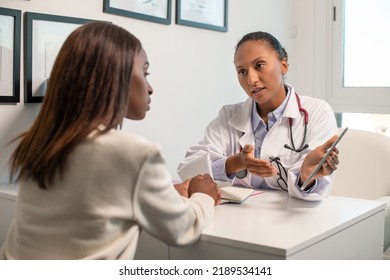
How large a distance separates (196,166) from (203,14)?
40.1 inches

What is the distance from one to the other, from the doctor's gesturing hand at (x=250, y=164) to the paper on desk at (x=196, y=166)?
0.08 meters

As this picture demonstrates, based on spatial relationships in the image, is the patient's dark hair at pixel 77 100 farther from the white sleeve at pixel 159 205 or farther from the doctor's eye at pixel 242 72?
the doctor's eye at pixel 242 72

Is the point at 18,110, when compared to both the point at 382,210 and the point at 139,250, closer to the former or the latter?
the point at 139,250

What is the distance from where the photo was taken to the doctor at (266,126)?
1.71 metres

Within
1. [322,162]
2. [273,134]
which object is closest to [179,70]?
[273,134]

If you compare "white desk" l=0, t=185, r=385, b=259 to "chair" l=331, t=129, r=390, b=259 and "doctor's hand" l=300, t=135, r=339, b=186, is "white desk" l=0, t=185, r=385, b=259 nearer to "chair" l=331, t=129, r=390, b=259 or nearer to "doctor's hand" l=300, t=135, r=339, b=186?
"doctor's hand" l=300, t=135, r=339, b=186

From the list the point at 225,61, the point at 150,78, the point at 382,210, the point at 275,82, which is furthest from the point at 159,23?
the point at 382,210

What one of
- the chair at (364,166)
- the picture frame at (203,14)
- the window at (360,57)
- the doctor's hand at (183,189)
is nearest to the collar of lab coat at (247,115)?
the doctor's hand at (183,189)

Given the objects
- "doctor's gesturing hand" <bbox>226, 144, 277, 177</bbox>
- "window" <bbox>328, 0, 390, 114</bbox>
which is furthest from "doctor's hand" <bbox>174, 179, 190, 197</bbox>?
"window" <bbox>328, 0, 390, 114</bbox>

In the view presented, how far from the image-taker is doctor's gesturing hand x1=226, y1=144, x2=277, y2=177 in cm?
143

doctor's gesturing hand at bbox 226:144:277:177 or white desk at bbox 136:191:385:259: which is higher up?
doctor's gesturing hand at bbox 226:144:277:177

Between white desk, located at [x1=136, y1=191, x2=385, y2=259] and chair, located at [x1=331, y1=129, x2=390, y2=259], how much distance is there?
638mm

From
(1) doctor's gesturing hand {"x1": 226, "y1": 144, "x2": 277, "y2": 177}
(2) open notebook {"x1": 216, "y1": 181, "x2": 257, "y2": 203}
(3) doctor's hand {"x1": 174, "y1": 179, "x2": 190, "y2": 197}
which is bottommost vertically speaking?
(2) open notebook {"x1": 216, "y1": 181, "x2": 257, "y2": 203}

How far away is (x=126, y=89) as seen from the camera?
955 millimetres
